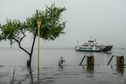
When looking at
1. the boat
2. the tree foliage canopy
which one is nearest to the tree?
the tree foliage canopy

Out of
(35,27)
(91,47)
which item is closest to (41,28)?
(35,27)

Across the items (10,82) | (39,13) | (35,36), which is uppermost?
(39,13)

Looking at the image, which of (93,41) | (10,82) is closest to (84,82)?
(10,82)

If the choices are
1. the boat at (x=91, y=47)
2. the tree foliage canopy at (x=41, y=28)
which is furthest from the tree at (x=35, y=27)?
the boat at (x=91, y=47)

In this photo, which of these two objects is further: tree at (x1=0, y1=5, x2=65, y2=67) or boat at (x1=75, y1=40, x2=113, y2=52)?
boat at (x1=75, y1=40, x2=113, y2=52)

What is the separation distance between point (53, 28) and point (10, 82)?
48.9 ft

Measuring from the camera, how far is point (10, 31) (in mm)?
32062

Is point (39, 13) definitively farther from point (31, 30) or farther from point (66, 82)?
point (66, 82)

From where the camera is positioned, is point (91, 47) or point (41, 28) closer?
point (41, 28)

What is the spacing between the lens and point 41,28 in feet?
105

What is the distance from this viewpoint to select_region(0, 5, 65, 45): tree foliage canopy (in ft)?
105

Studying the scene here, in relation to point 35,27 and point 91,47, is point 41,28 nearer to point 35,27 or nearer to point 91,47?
point 35,27

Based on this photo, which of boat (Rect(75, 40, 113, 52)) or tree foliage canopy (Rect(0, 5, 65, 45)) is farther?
boat (Rect(75, 40, 113, 52))

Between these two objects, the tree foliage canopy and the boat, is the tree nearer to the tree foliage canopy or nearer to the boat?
the tree foliage canopy
